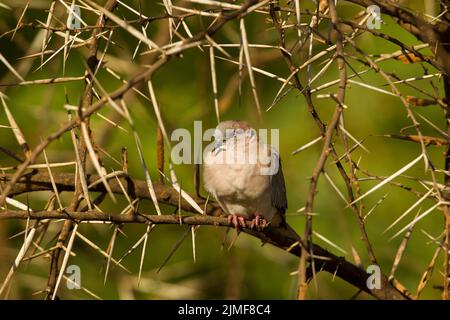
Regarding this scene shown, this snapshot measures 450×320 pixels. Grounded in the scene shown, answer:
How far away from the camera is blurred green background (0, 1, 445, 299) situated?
5895mm

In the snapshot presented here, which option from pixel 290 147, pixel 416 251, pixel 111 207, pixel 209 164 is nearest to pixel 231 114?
pixel 290 147

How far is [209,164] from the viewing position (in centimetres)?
400

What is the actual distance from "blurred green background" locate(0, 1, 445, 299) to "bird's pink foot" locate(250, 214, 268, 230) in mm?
1796

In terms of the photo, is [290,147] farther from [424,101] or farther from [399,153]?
[424,101]

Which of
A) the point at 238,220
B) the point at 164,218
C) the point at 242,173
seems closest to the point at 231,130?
the point at 242,173

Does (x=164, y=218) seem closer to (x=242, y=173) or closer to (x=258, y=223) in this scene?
(x=258, y=223)

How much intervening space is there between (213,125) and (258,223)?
2.60 m

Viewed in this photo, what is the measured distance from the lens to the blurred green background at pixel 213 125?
19.3 ft

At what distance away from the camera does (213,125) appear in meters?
6.24

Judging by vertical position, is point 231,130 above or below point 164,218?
above

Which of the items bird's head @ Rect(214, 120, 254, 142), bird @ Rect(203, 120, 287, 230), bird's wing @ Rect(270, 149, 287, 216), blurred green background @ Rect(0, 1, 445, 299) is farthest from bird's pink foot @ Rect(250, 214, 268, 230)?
blurred green background @ Rect(0, 1, 445, 299)

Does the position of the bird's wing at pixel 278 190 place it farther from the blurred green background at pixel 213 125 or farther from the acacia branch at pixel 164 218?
the blurred green background at pixel 213 125

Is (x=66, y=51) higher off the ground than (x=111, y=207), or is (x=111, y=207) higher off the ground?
(x=111, y=207)
